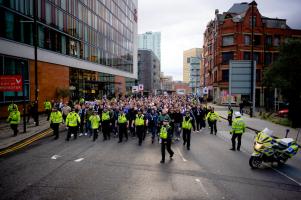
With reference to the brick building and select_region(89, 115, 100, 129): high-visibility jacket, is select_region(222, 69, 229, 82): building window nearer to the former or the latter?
the brick building

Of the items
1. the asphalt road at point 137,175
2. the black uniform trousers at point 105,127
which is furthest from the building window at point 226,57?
the asphalt road at point 137,175

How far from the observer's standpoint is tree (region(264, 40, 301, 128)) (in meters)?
20.7

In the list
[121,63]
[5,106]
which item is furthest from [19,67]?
[121,63]

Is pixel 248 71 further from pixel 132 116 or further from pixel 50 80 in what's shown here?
pixel 50 80

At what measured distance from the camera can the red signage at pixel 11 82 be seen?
616 inches

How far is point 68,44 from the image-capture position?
32.4m

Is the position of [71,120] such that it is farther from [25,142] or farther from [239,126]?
[239,126]

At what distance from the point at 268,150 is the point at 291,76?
1470 cm

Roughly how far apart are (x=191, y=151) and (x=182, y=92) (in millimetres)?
56042

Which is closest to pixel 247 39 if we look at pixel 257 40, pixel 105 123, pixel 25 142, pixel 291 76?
pixel 257 40

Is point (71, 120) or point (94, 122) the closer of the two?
point (71, 120)

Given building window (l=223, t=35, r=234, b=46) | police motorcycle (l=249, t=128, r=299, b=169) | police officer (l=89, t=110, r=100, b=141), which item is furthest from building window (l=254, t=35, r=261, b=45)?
police motorcycle (l=249, t=128, r=299, b=169)

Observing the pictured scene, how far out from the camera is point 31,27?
2484 cm

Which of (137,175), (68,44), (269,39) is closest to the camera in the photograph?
(137,175)
